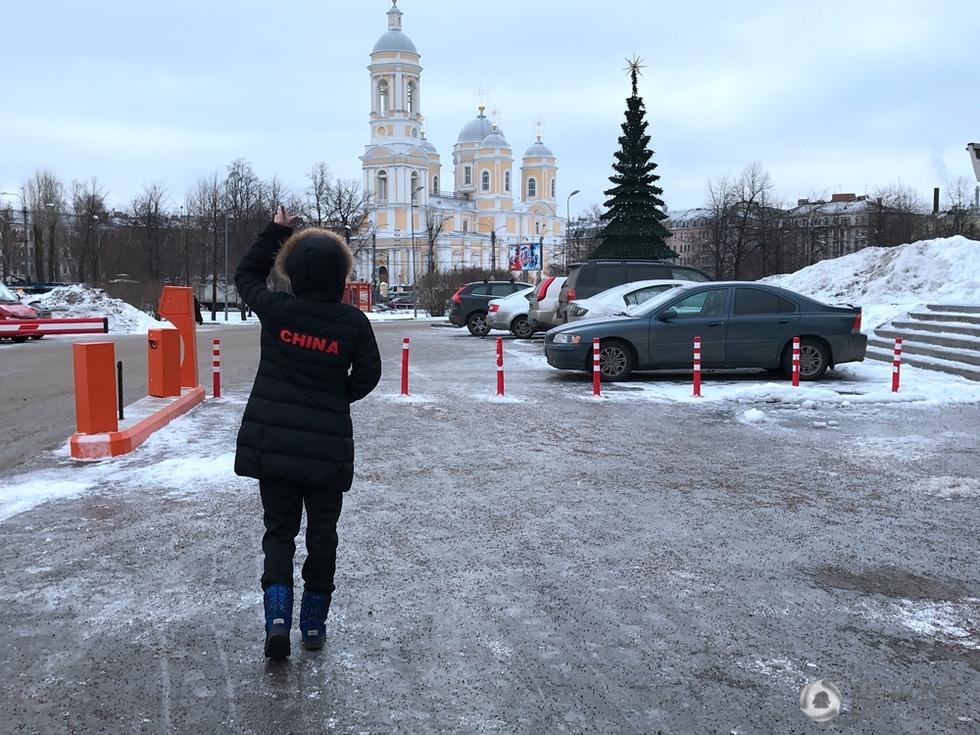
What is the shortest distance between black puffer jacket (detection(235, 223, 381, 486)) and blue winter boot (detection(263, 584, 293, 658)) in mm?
496

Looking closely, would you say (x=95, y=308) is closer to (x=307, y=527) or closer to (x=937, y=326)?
(x=937, y=326)

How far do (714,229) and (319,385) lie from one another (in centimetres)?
5596

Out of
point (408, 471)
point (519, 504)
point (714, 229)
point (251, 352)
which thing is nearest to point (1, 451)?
point (408, 471)

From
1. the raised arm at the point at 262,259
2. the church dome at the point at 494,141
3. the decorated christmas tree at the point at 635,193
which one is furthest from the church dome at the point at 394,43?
the raised arm at the point at 262,259

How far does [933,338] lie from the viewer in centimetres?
1658

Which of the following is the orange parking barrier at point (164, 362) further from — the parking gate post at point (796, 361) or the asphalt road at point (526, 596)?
the parking gate post at point (796, 361)

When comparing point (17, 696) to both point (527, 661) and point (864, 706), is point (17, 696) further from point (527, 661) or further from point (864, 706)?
point (864, 706)

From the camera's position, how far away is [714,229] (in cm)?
5694

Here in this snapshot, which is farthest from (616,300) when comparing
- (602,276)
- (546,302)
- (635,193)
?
(635,193)

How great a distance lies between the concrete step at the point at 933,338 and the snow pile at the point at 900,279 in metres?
0.92

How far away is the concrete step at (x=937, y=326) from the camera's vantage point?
16094 mm

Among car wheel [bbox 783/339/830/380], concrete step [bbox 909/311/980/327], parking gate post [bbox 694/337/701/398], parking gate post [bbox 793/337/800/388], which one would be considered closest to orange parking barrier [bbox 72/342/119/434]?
parking gate post [bbox 694/337/701/398]

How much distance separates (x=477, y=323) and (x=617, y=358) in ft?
50.8

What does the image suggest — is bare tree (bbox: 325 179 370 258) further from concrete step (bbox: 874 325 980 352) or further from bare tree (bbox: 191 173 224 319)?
concrete step (bbox: 874 325 980 352)
